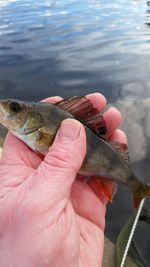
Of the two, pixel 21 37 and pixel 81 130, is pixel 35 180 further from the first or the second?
pixel 21 37

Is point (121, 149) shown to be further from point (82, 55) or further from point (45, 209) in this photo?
point (82, 55)

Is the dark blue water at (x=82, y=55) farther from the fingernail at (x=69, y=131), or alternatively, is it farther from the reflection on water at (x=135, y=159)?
the fingernail at (x=69, y=131)

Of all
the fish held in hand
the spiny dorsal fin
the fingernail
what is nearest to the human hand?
the fingernail

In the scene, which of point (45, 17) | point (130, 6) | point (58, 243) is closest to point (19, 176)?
point (58, 243)

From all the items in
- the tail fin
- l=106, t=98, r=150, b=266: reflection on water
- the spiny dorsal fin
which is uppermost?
the spiny dorsal fin

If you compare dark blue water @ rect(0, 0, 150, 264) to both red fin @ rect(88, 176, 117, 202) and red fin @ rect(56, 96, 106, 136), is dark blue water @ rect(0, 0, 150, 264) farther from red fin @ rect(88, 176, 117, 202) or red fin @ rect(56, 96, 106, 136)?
red fin @ rect(56, 96, 106, 136)

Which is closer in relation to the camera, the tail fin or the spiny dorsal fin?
the spiny dorsal fin

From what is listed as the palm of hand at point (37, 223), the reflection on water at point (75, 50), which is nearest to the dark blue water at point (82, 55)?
the reflection on water at point (75, 50)

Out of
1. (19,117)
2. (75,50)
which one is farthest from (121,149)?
(75,50)
